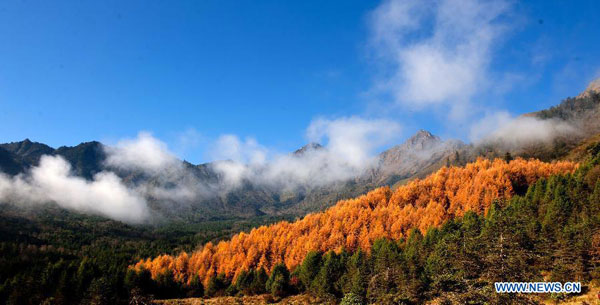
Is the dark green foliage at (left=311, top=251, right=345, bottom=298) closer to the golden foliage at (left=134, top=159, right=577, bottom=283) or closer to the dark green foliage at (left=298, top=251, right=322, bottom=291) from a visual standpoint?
the dark green foliage at (left=298, top=251, right=322, bottom=291)

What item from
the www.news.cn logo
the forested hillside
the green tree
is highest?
the forested hillside

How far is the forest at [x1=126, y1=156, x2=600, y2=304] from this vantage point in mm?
35875

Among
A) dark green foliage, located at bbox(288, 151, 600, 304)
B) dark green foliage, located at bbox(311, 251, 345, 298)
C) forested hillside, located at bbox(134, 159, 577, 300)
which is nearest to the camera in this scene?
dark green foliage, located at bbox(288, 151, 600, 304)

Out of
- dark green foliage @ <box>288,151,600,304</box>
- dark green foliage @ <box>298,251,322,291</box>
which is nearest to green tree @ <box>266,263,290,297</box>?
dark green foliage @ <box>298,251,322,291</box>

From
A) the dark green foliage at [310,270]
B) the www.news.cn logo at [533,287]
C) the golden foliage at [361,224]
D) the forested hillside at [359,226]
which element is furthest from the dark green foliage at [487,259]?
the golden foliage at [361,224]

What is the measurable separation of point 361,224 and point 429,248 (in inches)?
2712

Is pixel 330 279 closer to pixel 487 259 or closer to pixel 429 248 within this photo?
pixel 429 248

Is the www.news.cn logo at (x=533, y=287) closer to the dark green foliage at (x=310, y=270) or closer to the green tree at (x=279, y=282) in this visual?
the dark green foliage at (x=310, y=270)

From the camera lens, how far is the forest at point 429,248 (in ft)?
118

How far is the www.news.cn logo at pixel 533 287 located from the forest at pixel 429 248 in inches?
31.2

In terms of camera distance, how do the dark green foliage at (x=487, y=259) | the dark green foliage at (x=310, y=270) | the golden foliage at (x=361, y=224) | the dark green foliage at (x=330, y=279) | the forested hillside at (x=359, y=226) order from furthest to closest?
the golden foliage at (x=361, y=224) → the forested hillside at (x=359, y=226) → the dark green foliage at (x=310, y=270) → the dark green foliage at (x=330, y=279) → the dark green foliage at (x=487, y=259)

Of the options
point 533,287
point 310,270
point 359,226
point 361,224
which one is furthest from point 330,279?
point 361,224

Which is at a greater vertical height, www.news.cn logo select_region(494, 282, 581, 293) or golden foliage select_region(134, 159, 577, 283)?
golden foliage select_region(134, 159, 577, 283)

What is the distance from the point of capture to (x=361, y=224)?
149 meters
